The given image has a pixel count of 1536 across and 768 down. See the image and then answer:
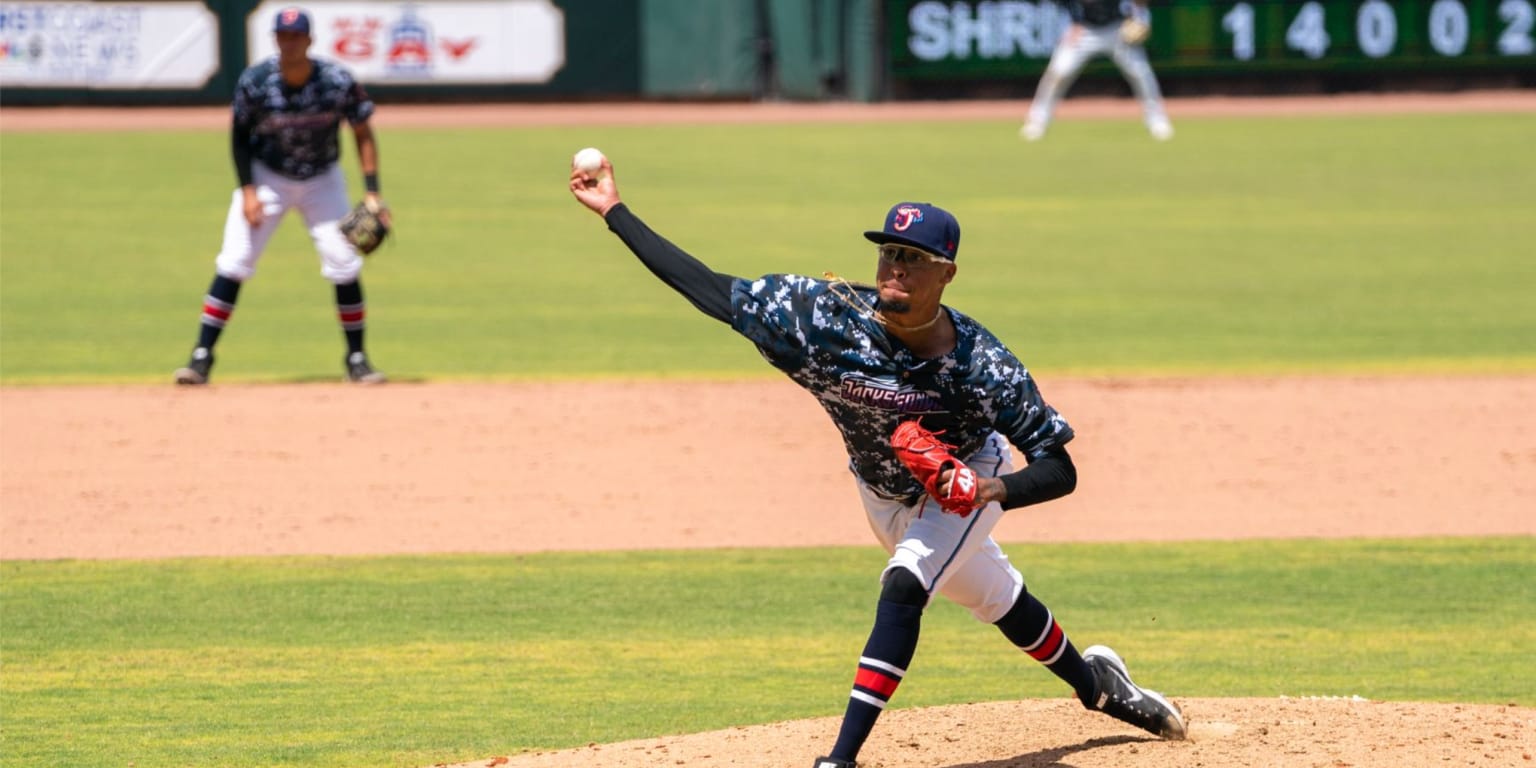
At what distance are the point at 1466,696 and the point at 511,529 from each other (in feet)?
13.4

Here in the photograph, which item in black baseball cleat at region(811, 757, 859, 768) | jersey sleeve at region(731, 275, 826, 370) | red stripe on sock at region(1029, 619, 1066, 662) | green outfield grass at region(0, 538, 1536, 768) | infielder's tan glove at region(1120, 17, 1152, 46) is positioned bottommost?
green outfield grass at region(0, 538, 1536, 768)

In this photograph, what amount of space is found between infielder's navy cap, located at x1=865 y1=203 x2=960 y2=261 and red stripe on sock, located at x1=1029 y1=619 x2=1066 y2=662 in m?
1.16

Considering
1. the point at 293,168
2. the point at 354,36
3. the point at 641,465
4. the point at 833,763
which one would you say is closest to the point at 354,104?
the point at 293,168

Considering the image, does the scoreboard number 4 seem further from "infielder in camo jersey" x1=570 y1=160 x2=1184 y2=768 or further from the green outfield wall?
"infielder in camo jersey" x1=570 y1=160 x2=1184 y2=768

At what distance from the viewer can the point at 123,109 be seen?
93.7 ft

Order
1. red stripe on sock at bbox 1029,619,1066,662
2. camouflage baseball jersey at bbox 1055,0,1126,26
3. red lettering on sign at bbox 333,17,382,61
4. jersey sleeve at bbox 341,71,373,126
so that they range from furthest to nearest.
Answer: red lettering on sign at bbox 333,17,382,61 < camouflage baseball jersey at bbox 1055,0,1126,26 < jersey sleeve at bbox 341,71,373,126 < red stripe on sock at bbox 1029,619,1066,662

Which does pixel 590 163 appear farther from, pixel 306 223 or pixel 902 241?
pixel 306 223

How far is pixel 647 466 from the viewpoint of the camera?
1035cm

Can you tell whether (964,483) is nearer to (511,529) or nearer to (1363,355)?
(511,529)

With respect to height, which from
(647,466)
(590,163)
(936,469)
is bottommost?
(647,466)

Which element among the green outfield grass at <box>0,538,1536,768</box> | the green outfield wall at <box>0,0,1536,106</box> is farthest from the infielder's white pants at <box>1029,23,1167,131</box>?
the green outfield grass at <box>0,538,1536,768</box>

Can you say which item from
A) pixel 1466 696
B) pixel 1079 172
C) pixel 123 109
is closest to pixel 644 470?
pixel 1466 696

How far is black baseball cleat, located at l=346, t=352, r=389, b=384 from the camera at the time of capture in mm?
12219

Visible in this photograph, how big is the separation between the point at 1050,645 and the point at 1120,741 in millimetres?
378
